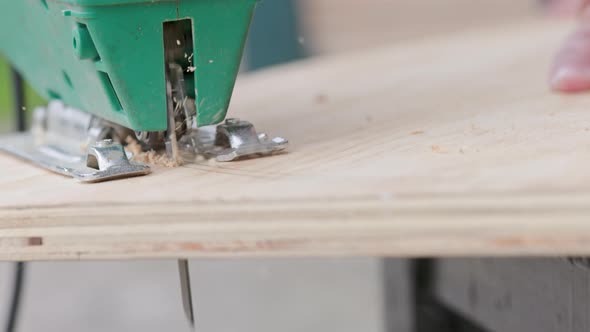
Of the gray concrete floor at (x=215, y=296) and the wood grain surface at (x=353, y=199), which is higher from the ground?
the wood grain surface at (x=353, y=199)

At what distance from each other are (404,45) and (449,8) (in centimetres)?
105

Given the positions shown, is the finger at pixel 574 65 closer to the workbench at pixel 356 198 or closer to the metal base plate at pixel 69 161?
the workbench at pixel 356 198

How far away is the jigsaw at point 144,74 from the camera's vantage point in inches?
22.8

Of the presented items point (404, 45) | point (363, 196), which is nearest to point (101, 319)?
point (404, 45)

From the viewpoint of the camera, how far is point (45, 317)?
163cm

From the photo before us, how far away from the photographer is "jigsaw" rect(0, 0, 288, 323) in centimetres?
58

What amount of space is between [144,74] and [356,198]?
0.68 ft

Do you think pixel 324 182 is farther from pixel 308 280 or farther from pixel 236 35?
pixel 308 280

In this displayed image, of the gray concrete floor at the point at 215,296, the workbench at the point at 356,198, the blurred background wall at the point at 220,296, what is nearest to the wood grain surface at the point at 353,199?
the workbench at the point at 356,198

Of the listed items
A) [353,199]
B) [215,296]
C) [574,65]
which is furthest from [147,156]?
[215,296]

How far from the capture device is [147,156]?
656mm

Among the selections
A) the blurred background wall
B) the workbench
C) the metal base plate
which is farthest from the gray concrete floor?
the workbench

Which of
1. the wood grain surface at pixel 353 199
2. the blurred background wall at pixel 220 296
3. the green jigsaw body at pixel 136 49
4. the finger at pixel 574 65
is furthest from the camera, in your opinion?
the blurred background wall at pixel 220 296

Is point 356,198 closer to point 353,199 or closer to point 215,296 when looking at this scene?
point 353,199
